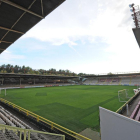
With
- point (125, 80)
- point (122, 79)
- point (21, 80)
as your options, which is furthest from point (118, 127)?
point (122, 79)

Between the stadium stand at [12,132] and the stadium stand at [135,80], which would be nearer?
the stadium stand at [12,132]

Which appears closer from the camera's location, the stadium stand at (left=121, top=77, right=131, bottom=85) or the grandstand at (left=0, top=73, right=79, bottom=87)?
the grandstand at (left=0, top=73, right=79, bottom=87)

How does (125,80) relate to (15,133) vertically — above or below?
below

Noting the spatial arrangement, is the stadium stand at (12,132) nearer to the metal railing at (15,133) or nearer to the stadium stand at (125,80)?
the metal railing at (15,133)

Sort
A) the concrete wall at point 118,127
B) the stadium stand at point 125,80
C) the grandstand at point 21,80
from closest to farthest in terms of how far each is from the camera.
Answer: the concrete wall at point 118,127
the grandstand at point 21,80
the stadium stand at point 125,80

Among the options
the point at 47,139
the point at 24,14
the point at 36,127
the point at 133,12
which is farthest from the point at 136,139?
the point at 36,127

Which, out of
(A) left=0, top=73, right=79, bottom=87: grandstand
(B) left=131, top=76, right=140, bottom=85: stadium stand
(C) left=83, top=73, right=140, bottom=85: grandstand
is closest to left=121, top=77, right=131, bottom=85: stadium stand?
(C) left=83, top=73, right=140, bottom=85: grandstand

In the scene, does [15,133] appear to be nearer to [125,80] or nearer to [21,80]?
[21,80]

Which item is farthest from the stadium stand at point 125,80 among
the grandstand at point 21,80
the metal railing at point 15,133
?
the metal railing at point 15,133

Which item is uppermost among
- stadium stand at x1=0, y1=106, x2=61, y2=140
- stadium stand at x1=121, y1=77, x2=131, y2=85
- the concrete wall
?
the concrete wall

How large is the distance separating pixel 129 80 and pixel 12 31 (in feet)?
200

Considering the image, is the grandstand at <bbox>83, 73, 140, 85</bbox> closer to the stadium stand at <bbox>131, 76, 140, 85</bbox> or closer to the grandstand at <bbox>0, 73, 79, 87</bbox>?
the stadium stand at <bbox>131, 76, 140, 85</bbox>

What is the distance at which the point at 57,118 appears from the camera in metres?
9.60

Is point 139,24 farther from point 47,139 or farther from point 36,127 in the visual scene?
point 36,127
